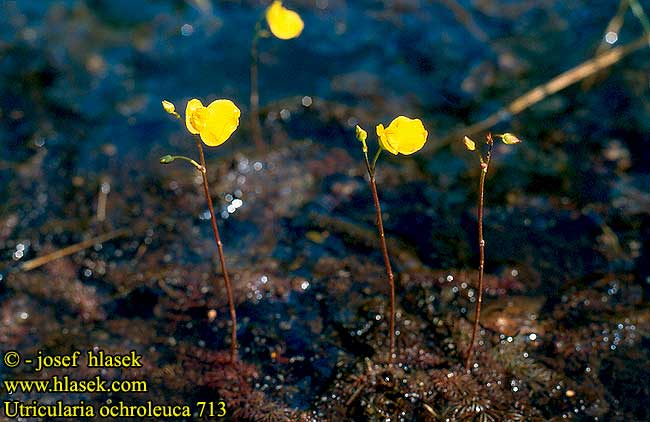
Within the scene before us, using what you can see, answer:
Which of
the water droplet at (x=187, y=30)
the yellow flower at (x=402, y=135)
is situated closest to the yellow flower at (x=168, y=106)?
the yellow flower at (x=402, y=135)

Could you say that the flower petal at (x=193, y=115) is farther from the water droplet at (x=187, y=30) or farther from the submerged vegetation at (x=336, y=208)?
the water droplet at (x=187, y=30)

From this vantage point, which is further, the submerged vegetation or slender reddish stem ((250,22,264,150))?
slender reddish stem ((250,22,264,150))

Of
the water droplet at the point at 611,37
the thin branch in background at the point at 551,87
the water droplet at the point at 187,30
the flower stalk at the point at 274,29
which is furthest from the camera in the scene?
the water droplet at the point at 187,30

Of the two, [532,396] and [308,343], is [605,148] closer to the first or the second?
[532,396]

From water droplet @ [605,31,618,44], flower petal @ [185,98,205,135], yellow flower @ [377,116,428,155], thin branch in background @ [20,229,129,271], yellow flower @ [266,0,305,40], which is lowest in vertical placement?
thin branch in background @ [20,229,129,271]

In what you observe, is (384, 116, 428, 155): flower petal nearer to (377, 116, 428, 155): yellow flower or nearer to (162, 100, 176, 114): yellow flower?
(377, 116, 428, 155): yellow flower

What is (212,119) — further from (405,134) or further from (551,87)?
(551,87)

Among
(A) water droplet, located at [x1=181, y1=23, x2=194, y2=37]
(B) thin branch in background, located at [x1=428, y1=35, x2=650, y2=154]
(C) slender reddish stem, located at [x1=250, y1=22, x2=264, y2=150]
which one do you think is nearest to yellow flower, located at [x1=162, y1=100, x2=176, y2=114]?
(C) slender reddish stem, located at [x1=250, y1=22, x2=264, y2=150]
